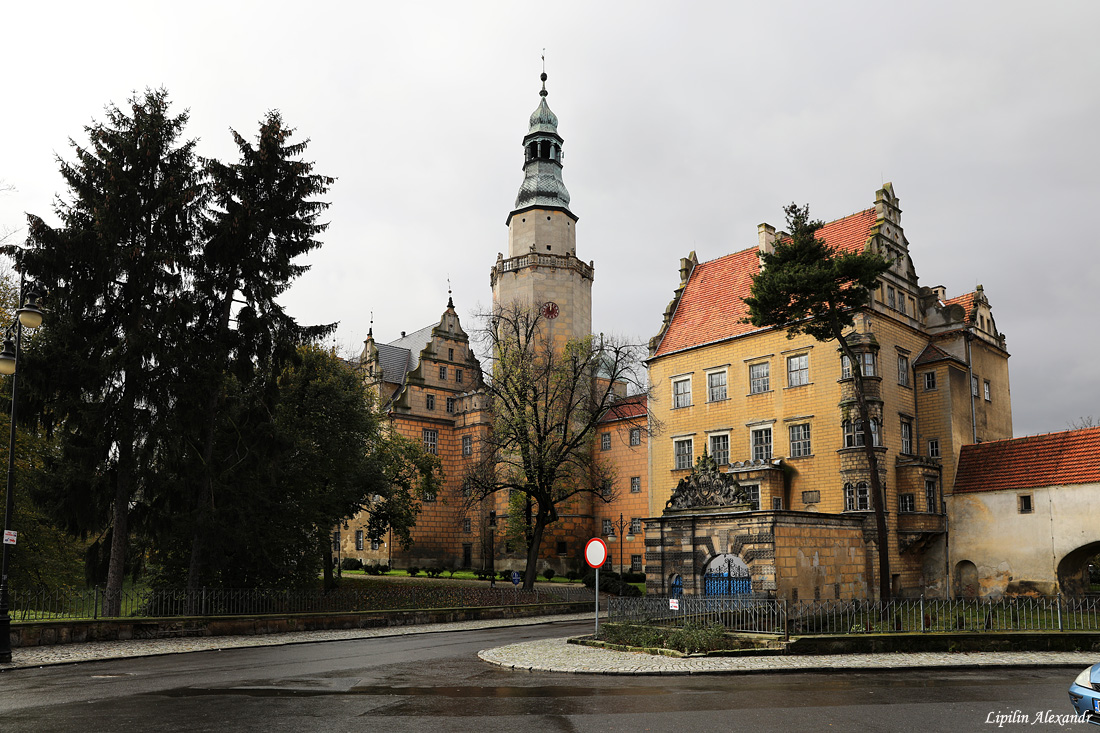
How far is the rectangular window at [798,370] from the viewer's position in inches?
1502

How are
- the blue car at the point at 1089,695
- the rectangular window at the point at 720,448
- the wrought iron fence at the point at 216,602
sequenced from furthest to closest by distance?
the rectangular window at the point at 720,448, the wrought iron fence at the point at 216,602, the blue car at the point at 1089,695

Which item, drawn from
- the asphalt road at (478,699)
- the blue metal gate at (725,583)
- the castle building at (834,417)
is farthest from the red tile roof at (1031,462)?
the asphalt road at (478,699)

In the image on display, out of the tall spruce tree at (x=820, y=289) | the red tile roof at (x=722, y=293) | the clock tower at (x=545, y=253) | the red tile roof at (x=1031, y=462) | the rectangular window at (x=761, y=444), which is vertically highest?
the clock tower at (x=545, y=253)

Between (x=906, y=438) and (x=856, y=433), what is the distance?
3992 millimetres

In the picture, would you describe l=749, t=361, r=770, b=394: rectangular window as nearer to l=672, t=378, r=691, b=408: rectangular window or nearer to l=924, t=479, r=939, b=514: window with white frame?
l=672, t=378, r=691, b=408: rectangular window

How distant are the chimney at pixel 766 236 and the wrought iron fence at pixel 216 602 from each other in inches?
898

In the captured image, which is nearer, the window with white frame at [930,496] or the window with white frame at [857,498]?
the window with white frame at [857,498]

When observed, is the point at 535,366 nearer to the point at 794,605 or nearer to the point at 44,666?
the point at 794,605

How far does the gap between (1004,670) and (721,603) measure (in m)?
7.43

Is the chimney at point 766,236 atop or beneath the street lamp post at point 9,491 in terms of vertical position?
atop

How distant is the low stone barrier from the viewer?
20.0 meters

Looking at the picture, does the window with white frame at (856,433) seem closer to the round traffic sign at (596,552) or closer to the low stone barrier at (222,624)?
the low stone barrier at (222,624)

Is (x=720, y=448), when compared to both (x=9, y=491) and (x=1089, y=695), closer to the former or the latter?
(x=9, y=491)

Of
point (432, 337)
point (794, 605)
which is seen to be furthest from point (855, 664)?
point (432, 337)
